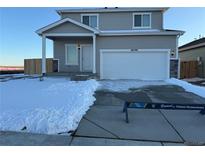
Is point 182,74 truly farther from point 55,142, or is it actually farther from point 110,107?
point 55,142

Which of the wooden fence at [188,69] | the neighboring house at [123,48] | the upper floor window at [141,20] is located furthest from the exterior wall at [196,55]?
the upper floor window at [141,20]

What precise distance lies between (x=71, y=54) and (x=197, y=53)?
13.3m

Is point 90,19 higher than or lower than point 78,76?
higher

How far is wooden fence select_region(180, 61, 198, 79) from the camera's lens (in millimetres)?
23359

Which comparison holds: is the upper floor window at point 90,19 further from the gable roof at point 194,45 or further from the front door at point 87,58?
the gable roof at point 194,45

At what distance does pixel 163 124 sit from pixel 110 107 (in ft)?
7.97

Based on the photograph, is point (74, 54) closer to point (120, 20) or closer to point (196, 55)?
point (120, 20)

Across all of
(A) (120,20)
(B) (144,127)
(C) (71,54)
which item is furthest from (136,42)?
(B) (144,127)

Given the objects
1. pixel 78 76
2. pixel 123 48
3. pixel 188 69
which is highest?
pixel 123 48

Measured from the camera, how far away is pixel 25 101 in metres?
8.30

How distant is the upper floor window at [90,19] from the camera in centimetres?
2073

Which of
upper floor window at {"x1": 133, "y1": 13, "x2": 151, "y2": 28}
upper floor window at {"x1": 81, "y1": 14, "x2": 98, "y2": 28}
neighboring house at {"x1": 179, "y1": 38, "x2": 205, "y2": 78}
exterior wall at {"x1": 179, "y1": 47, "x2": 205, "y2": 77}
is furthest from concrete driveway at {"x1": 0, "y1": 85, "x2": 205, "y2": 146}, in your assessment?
neighboring house at {"x1": 179, "y1": 38, "x2": 205, "y2": 78}

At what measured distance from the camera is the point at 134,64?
18.9 meters

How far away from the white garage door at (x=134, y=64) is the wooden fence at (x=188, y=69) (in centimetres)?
543
